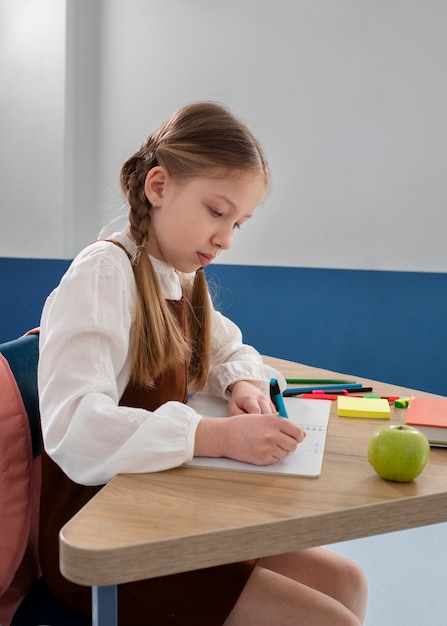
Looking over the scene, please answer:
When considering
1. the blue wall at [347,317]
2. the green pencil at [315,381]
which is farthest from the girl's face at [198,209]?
the blue wall at [347,317]

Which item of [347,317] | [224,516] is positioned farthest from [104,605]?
[347,317]

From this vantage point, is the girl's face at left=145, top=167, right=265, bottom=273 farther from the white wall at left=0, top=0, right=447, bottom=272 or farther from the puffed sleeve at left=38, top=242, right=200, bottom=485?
the white wall at left=0, top=0, right=447, bottom=272

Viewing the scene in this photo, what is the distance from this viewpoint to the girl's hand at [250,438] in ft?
2.53

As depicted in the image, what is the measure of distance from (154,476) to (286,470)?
149 millimetres

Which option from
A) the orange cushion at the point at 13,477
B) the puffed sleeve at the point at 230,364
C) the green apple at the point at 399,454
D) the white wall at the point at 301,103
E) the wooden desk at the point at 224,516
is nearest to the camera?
the wooden desk at the point at 224,516

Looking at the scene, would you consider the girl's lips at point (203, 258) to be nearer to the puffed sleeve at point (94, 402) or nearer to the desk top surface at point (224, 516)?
the puffed sleeve at point (94, 402)

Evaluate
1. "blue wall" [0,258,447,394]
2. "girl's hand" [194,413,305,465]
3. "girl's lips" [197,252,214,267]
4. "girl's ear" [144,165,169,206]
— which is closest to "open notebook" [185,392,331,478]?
"girl's hand" [194,413,305,465]

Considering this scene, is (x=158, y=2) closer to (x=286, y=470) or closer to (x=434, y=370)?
(x=434, y=370)

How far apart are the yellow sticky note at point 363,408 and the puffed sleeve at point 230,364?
5.8 inches

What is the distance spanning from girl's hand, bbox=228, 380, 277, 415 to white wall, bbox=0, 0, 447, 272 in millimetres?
1653

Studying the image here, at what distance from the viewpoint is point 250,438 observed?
78 cm

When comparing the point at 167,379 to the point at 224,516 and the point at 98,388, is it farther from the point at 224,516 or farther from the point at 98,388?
the point at 224,516

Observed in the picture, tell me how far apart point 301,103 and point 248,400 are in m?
1.97

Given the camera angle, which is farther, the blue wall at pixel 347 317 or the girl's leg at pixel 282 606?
the blue wall at pixel 347 317
